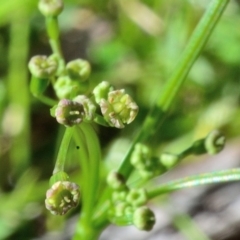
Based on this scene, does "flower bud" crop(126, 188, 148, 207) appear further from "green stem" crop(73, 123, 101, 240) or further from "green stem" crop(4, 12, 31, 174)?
"green stem" crop(4, 12, 31, 174)

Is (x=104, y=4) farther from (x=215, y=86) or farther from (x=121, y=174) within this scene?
(x=121, y=174)

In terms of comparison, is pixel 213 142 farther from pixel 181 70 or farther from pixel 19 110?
pixel 19 110

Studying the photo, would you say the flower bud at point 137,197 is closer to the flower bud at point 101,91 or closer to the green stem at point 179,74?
the green stem at point 179,74

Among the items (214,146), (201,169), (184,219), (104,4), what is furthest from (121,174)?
(104,4)

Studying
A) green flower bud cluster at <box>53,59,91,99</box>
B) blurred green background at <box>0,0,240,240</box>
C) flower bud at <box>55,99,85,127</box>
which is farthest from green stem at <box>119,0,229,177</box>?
blurred green background at <box>0,0,240,240</box>

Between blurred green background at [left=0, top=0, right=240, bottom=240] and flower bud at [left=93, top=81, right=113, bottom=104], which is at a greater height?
flower bud at [left=93, top=81, right=113, bottom=104]

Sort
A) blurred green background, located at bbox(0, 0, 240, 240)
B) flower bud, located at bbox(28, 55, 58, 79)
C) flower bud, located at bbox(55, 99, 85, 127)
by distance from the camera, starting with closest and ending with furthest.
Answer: flower bud, located at bbox(55, 99, 85, 127) → flower bud, located at bbox(28, 55, 58, 79) → blurred green background, located at bbox(0, 0, 240, 240)

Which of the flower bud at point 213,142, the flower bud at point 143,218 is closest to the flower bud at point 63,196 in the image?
the flower bud at point 143,218
